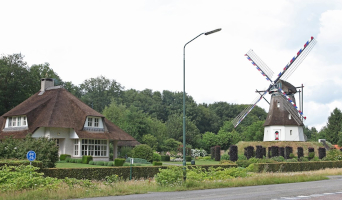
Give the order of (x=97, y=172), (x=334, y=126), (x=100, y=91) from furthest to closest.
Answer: (x=100, y=91)
(x=334, y=126)
(x=97, y=172)

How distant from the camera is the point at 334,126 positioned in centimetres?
8456

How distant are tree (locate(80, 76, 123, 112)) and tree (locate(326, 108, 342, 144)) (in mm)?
53527

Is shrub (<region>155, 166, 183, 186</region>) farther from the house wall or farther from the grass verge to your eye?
the house wall

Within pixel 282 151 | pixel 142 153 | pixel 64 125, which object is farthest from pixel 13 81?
pixel 282 151

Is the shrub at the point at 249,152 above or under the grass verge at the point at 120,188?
above

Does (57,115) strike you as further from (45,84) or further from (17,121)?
(45,84)

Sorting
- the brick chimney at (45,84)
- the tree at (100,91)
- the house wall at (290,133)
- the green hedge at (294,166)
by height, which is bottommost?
the green hedge at (294,166)

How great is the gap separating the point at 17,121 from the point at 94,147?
9.70m

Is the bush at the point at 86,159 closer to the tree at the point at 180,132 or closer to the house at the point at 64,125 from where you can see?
the house at the point at 64,125

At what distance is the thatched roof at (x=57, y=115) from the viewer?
44.6 m

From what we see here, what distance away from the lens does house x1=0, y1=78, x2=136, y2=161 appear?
147ft

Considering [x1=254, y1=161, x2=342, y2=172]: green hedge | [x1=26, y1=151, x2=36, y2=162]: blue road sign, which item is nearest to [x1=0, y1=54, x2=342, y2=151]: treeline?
[x1=254, y1=161, x2=342, y2=172]: green hedge

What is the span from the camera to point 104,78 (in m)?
107

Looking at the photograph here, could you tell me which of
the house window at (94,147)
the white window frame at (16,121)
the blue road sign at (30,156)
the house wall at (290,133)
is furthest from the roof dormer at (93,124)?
the house wall at (290,133)
